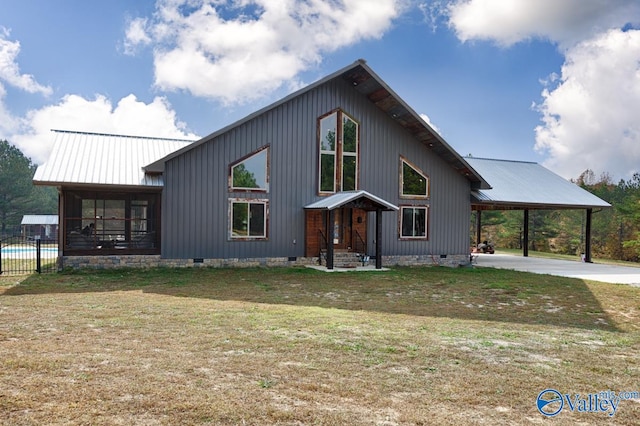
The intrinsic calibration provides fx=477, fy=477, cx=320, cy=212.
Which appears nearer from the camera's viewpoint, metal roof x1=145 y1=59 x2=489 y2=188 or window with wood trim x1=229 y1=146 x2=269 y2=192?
window with wood trim x1=229 y1=146 x2=269 y2=192

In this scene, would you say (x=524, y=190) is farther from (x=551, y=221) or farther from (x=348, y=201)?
(x=551, y=221)

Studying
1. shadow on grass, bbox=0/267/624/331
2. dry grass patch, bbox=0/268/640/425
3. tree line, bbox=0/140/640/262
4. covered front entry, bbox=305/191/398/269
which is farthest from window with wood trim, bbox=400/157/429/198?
tree line, bbox=0/140/640/262

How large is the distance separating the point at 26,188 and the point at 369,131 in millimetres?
36862

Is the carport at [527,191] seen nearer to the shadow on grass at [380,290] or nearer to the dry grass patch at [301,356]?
the shadow on grass at [380,290]

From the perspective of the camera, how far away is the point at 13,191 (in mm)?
41375

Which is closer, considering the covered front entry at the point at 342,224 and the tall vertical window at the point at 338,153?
the covered front entry at the point at 342,224

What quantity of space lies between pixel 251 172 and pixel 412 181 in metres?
6.58

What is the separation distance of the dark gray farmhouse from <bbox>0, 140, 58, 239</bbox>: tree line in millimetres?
28276

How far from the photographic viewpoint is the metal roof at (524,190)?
67.4 feet

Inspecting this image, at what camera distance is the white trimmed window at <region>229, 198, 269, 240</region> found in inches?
644

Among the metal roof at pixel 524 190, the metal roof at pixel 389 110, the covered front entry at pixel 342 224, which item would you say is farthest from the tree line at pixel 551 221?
the covered front entry at pixel 342 224

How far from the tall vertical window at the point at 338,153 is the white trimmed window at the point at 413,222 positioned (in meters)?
2.45

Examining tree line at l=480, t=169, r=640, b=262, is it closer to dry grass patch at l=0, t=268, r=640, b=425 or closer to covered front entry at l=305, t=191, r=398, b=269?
covered front entry at l=305, t=191, r=398, b=269

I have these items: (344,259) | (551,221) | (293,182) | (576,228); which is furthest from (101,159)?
(576,228)
